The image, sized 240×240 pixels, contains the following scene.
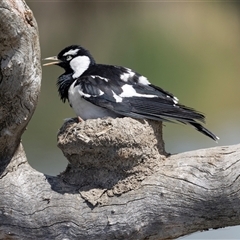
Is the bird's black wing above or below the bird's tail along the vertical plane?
above

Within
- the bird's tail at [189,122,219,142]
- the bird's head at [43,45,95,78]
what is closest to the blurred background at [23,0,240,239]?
the bird's head at [43,45,95,78]

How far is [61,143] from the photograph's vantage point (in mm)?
2391

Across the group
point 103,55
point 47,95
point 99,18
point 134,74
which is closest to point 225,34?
point 99,18

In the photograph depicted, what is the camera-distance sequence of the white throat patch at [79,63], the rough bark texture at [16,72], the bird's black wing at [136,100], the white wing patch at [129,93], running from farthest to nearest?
the white throat patch at [79,63], the white wing patch at [129,93], the bird's black wing at [136,100], the rough bark texture at [16,72]

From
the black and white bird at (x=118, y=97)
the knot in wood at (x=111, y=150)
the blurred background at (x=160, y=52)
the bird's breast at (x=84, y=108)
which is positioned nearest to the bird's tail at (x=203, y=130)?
the black and white bird at (x=118, y=97)

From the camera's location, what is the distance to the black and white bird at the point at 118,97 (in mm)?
2414

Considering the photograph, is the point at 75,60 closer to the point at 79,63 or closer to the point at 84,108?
Answer: the point at 79,63

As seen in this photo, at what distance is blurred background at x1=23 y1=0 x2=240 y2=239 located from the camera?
562 cm

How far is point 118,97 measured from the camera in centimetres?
250

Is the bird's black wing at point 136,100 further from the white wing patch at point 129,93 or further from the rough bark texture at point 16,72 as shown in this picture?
the rough bark texture at point 16,72

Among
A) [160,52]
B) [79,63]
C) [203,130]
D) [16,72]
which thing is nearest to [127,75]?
[79,63]

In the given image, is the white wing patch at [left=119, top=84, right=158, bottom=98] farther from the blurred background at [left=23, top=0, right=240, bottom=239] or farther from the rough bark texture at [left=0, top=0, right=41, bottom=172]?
the blurred background at [left=23, top=0, right=240, bottom=239]

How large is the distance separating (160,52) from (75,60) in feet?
20.7

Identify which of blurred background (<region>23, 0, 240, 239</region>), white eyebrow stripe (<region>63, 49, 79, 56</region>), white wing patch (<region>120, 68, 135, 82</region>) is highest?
white eyebrow stripe (<region>63, 49, 79, 56</region>)
